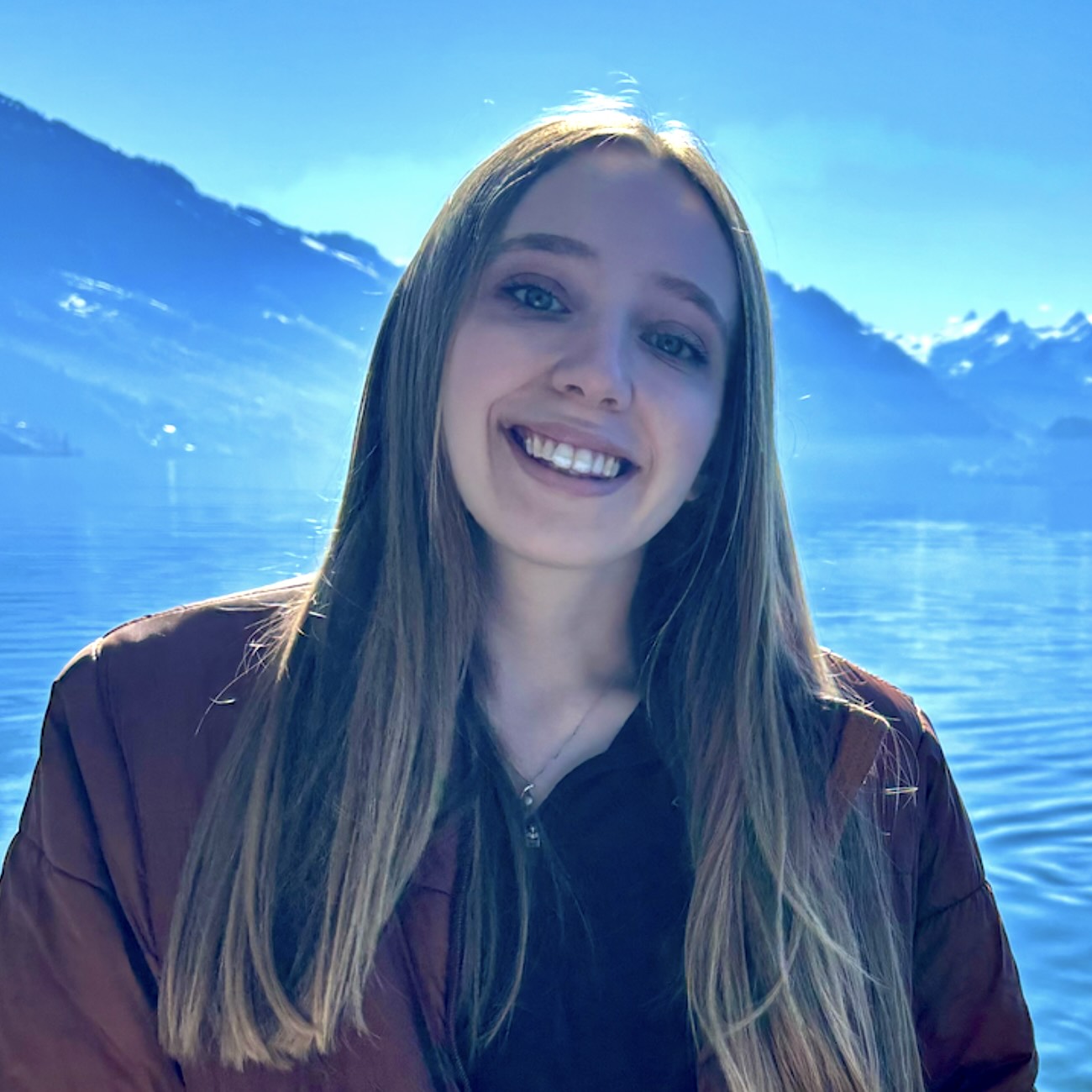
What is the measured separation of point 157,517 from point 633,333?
47.5ft

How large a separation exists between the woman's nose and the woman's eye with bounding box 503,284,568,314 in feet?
0.14

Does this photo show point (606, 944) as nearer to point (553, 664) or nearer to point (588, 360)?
point (553, 664)

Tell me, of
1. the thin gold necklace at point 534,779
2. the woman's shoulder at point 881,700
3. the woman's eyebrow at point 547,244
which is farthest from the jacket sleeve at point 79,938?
the woman's shoulder at point 881,700

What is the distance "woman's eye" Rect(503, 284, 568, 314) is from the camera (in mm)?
935

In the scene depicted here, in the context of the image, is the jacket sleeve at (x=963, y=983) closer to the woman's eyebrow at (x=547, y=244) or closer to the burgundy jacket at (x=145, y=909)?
the burgundy jacket at (x=145, y=909)

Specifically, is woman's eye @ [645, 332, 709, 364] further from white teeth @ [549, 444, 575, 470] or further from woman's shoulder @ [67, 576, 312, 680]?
woman's shoulder @ [67, 576, 312, 680]

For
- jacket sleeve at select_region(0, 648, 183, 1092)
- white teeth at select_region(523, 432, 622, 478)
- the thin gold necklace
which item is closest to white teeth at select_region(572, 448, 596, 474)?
white teeth at select_region(523, 432, 622, 478)

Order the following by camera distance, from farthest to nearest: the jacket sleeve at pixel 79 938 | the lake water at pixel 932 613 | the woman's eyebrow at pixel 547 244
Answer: the lake water at pixel 932 613 < the woman's eyebrow at pixel 547 244 < the jacket sleeve at pixel 79 938

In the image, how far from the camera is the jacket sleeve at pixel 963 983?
98cm

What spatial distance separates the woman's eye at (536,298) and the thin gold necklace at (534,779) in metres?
0.38

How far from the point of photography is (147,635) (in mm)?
930

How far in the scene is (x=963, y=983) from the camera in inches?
38.9

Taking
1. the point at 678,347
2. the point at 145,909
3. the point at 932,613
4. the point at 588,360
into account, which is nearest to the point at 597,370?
the point at 588,360

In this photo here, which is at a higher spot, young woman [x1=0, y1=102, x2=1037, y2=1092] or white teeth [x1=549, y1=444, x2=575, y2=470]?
white teeth [x1=549, y1=444, x2=575, y2=470]
